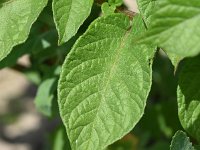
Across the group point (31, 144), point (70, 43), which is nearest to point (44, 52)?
point (70, 43)

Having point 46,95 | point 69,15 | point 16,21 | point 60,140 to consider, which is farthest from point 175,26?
point 60,140

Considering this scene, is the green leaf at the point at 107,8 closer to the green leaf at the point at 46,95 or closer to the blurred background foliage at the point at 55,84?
the blurred background foliage at the point at 55,84

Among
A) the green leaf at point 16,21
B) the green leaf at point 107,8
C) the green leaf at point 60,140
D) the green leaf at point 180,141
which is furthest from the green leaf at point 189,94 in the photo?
the green leaf at point 60,140

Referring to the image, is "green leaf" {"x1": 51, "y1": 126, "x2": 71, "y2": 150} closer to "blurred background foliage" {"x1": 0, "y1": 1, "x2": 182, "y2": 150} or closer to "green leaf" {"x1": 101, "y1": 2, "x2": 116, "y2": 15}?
"blurred background foliage" {"x1": 0, "y1": 1, "x2": 182, "y2": 150}

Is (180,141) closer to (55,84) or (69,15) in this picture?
(69,15)

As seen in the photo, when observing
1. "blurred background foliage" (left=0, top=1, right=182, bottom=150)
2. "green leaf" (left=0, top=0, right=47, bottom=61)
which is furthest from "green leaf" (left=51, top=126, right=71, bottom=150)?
"green leaf" (left=0, top=0, right=47, bottom=61)

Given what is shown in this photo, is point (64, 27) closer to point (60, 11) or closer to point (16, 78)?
point (60, 11)
